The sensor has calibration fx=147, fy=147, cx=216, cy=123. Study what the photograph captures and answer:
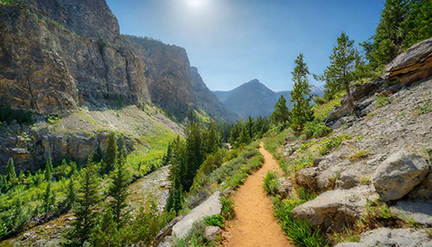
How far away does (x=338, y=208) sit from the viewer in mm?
4637

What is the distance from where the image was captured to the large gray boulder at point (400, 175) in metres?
3.64

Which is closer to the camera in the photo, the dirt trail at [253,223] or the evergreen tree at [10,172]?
the dirt trail at [253,223]

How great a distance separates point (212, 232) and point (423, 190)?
6.32 m

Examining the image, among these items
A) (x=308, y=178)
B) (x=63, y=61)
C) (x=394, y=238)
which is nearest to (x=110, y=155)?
(x=63, y=61)

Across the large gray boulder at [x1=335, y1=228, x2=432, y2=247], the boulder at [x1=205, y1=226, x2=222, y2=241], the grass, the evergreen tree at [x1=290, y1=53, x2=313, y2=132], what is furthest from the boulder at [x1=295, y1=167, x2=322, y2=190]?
the evergreen tree at [x1=290, y1=53, x2=313, y2=132]

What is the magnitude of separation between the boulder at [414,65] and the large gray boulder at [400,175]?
10.1 meters

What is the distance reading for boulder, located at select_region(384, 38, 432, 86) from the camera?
8.95 m

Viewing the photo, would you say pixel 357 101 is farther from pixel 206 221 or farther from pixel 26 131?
pixel 26 131

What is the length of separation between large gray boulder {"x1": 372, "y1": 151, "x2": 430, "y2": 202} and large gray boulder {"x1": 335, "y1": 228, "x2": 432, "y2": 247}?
861mm

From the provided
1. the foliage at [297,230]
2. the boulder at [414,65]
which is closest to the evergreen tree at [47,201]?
the foliage at [297,230]

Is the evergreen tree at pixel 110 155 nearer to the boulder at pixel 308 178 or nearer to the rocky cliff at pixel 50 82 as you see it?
the rocky cliff at pixel 50 82

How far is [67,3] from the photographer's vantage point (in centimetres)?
11419

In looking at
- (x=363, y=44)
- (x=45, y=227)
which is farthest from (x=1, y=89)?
(x=363, y=44)

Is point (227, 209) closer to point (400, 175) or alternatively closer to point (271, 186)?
point (271, 186)
